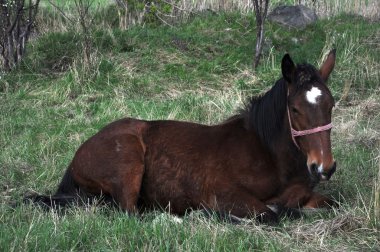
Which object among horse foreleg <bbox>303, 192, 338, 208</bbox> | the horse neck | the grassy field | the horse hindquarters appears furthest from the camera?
the horse hindquarters

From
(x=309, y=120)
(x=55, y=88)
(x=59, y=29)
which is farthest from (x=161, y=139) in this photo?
(x=59, y=29)

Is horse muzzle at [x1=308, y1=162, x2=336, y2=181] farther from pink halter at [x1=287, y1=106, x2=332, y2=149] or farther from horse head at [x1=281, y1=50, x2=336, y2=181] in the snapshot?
pink halter at [x1=287, y1=106, x2=332, y2=149]

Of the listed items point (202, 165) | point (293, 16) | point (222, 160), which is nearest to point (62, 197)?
point (202, 165)

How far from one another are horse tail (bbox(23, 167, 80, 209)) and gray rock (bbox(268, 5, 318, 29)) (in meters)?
7.68

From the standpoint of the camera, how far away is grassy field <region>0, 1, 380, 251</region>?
16.8ft

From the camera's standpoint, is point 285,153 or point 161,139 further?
point 161,139

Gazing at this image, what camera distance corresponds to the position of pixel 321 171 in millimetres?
5477

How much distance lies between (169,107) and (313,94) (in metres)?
4.49

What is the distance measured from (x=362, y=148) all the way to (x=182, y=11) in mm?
6974

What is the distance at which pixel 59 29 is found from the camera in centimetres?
1358

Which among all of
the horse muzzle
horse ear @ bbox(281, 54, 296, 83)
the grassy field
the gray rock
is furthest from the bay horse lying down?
the gray rock

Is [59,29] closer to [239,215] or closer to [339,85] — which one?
[339,85]

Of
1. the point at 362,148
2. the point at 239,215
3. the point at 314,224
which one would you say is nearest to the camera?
the point at 314,224

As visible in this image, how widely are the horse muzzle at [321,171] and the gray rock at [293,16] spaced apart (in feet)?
26.7
